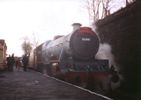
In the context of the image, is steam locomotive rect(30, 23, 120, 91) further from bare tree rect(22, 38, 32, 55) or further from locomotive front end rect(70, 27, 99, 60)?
bare tree rect(22, 38, 32, 55)

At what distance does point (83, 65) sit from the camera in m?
15.7

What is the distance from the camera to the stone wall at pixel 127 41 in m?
16.1

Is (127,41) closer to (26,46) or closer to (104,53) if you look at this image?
(104,53)

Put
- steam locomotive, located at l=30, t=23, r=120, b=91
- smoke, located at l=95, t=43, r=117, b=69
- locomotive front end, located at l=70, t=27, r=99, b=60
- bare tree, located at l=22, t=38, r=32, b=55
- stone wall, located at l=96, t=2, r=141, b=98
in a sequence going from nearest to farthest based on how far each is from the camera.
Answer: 1. steam locomotive, located at l=30, t=23, r=120, b=91
2. stone wall, located at l=96, t=2, r=141, b=98
3. locomotive front end, located at l=70, t=27, r=99, b=60
4. smoke, located at l=95, t=43, r=117, b=69
5. bare tree, located at l=22, t=38, r=32, b=55

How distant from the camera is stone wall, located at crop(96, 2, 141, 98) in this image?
16.1 meters

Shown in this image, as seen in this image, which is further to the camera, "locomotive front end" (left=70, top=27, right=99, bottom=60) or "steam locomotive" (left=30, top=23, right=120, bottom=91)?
"locomotive front end" (left=70, top=27, right=99, bottom=60)

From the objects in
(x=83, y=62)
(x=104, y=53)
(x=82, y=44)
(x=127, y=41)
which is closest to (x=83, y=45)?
(x=82, y=44)

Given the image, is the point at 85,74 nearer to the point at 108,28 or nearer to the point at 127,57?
the point at 127,57

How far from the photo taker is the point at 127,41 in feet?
58.4

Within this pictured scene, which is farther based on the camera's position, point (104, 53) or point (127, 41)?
point (104, 53)

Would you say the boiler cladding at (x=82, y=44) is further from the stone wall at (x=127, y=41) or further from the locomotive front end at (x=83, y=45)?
the stone wall at (x=127, y=41)

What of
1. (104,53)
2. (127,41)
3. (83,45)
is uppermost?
(127,41)

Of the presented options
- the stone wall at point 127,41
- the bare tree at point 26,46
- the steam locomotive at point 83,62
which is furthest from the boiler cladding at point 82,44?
the bare tree at point 26,46

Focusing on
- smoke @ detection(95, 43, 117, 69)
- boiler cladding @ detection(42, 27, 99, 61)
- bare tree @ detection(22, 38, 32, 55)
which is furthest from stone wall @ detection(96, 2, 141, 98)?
bare tree @ detection(22, 38, 32, 55)
